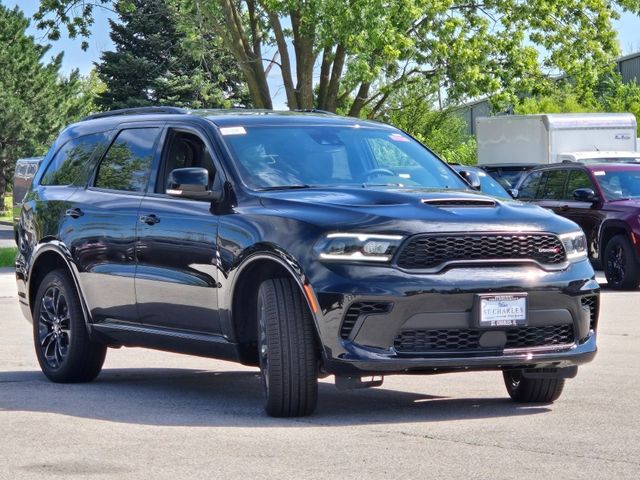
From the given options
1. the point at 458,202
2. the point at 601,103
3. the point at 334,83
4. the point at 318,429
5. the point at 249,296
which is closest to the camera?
the point at 318,429

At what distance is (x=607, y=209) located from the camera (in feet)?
70.1

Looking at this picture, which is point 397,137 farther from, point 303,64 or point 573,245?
point 303,64

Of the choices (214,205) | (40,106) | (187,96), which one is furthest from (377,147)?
(40,106)

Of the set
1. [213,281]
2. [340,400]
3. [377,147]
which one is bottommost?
[340,400]

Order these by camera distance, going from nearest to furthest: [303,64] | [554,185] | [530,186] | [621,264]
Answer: [621,264], [554,185], [530,186], [303,64]

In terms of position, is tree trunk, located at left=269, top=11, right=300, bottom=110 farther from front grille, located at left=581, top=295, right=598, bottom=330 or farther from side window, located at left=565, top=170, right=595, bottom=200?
front grille, located at left=581, top=295, right=598, bottom=330

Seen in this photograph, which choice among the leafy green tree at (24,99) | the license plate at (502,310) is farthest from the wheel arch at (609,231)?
the leafy green tree at (24,99)

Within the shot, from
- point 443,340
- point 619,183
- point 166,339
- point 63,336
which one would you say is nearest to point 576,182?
point 619,183

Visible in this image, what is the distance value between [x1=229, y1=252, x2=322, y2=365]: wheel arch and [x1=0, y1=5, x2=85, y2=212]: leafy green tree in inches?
2371

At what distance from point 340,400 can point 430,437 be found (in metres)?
1.83

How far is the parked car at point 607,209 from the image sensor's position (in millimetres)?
20812

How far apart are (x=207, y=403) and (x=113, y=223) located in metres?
1.42

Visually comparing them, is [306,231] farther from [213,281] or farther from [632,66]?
[632,66]

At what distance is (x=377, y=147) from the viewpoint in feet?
32.9
